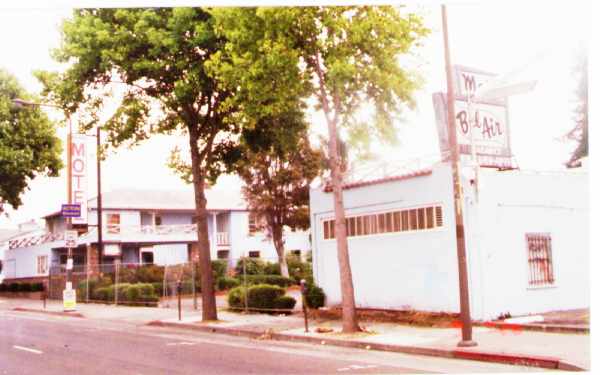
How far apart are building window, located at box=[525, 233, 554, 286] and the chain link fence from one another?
22.3ft

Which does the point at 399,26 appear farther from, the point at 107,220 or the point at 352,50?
the point at 107,220

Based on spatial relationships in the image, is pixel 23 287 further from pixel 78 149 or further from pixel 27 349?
pixel 27 349

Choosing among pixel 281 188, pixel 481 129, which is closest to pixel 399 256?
pixel 481 129

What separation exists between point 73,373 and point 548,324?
32.5 ft

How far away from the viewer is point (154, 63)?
1894 centimetres

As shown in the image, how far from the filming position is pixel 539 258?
18.6m

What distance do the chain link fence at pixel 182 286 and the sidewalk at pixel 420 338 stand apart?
0.85m

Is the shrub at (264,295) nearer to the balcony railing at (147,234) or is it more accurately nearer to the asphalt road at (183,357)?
the asphalt road at (183,357)

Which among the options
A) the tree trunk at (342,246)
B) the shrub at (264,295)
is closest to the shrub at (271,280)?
the shrub at (264,295)

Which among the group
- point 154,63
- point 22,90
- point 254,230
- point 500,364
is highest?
point 22,90

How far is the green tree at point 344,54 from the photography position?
15172mm

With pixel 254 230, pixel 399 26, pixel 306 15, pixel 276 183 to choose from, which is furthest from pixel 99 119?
pixel 254 230

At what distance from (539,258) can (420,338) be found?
5.45 m

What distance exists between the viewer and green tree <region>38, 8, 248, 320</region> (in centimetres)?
1895
